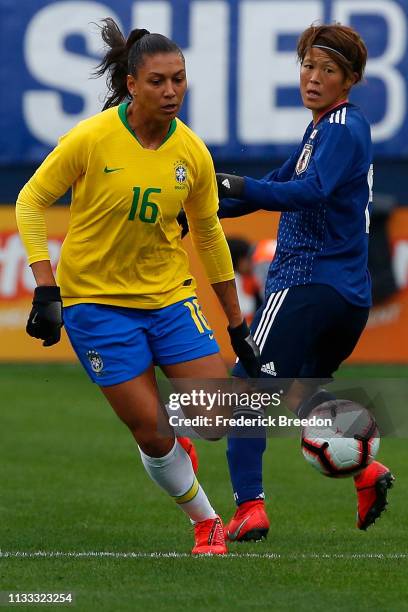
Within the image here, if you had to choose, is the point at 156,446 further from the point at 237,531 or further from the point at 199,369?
the point at 237,531

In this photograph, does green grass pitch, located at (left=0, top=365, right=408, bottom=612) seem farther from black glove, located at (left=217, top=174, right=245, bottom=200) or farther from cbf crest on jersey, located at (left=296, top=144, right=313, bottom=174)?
cbf crest on jersey, located at (left=296, top=144, right=313, bottom=174)

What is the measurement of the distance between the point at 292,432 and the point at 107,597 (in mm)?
2214

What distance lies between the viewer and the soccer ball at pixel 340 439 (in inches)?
253

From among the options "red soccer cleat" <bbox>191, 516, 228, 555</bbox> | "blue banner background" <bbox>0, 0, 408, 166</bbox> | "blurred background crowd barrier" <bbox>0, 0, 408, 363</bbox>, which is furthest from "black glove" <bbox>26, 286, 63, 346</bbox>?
"blue banner background" <bbox>0, 0, 408, 166</bbox>

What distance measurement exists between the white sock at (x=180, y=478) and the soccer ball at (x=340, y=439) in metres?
0.56

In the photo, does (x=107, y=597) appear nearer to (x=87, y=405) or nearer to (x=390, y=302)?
(x=87, y=405)

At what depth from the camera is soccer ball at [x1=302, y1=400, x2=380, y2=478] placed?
6418 millimetres

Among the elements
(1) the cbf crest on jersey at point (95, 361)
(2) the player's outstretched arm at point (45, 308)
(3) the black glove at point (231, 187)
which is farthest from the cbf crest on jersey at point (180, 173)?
(1) the cbf crest on jersey at point (95, 361)

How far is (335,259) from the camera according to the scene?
654cm

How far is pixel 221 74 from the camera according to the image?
57.0 feet

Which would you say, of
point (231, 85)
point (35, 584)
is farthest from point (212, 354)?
point (231, 85)

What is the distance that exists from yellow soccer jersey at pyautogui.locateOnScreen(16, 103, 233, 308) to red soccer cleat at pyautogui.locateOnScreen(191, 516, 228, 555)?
1035 mm

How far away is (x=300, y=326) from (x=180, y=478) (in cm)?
93

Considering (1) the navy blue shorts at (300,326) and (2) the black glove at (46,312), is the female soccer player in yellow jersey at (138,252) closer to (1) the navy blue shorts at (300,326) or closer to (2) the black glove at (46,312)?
(2) the black glove at (46,312)
